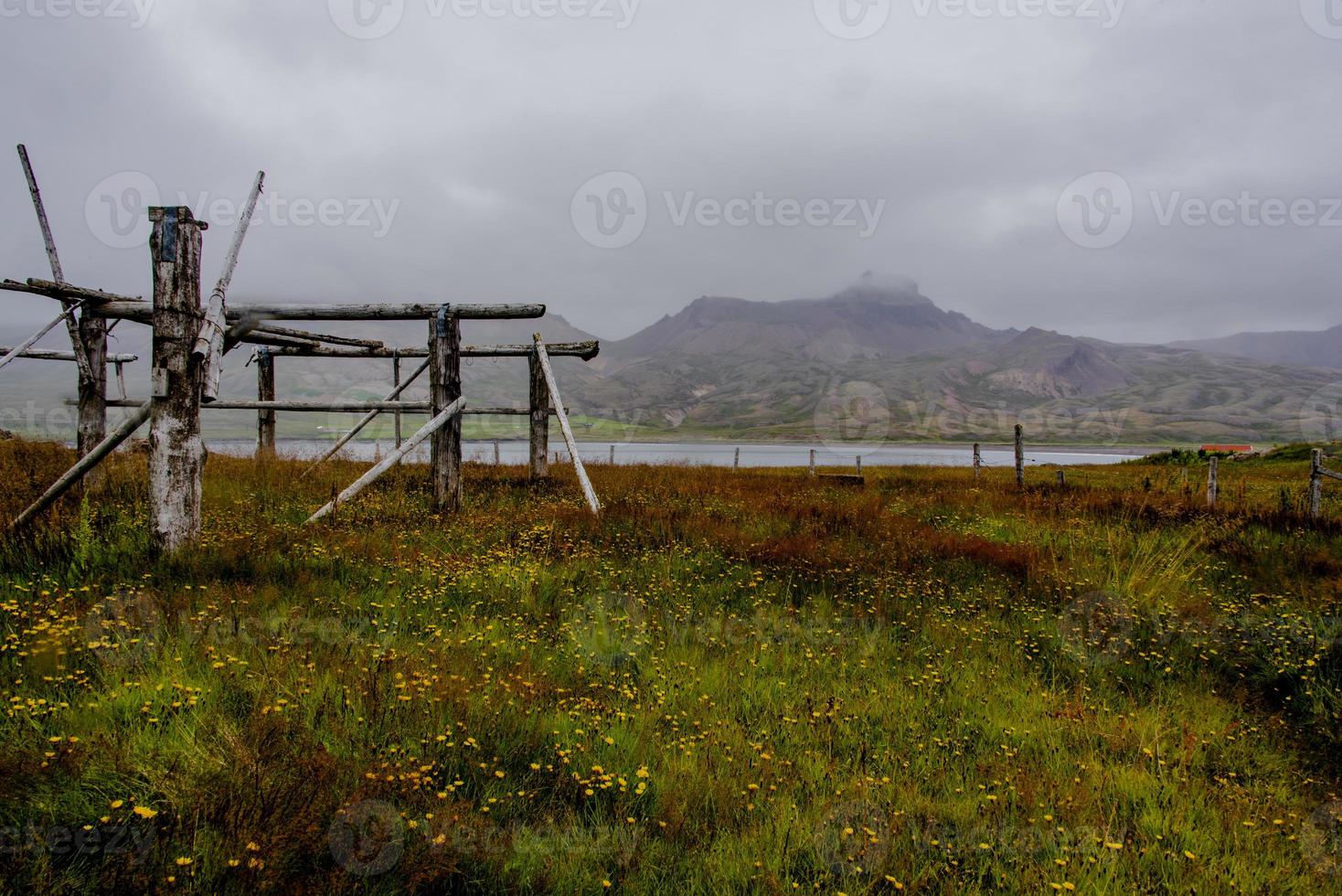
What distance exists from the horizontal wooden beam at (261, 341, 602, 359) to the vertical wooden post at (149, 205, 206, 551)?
544cm

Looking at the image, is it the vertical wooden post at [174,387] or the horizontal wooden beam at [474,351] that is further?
the horizontal wooden beam at [474,351]

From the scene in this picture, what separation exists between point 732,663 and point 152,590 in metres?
4.69

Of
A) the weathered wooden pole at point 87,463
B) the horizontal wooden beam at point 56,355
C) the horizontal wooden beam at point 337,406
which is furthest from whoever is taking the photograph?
the horizontal wooden beam at point 56,355

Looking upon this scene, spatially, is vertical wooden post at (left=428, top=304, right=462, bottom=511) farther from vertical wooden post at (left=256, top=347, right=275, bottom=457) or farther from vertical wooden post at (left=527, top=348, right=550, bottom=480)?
vertical wooden post at (left=256, top=347, right=275, bottom=457)

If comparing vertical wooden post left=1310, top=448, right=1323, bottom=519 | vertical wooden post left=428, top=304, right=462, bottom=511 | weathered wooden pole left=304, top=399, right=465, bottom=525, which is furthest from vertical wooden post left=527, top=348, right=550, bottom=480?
vertical wooden post left=1310, top=448, right=1323, bottom=519

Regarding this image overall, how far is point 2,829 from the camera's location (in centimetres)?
228

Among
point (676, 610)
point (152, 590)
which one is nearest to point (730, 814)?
point (676, 610)

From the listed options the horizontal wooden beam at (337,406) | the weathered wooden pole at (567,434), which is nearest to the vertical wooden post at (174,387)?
the horizontal wooden beam at (337,406)

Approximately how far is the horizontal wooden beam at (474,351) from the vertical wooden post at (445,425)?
2246 millimetres

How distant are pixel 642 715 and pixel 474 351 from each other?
405 inches

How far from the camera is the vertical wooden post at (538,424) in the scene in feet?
43.4

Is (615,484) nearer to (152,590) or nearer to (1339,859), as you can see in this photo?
(152,590)

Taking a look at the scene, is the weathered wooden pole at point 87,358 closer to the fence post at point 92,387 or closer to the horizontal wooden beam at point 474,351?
the fence post at point 92,387

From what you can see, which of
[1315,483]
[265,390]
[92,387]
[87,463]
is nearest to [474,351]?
[92,387]
